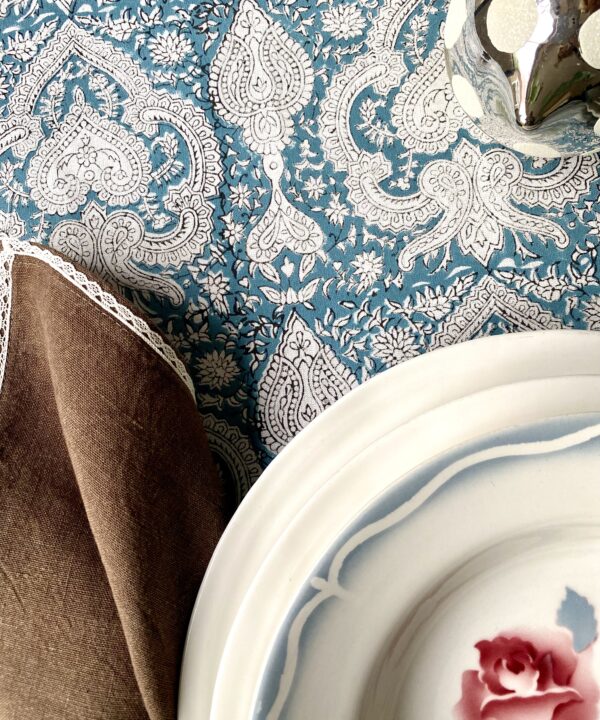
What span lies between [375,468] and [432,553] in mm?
46

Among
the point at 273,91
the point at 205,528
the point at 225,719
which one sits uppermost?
the point at 273,91

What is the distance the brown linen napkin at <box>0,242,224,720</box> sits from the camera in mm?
431

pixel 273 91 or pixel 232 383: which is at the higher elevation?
pixel 273 91

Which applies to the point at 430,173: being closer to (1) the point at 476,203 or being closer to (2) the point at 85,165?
(1) the point at 476,203

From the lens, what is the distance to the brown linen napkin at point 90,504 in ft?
1.41

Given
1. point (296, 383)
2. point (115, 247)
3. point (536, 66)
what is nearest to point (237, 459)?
point (296, 383)

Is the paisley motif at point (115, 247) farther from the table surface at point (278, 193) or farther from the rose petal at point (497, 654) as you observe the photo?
the rose petal at point (497, 654)

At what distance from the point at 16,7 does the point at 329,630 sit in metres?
0.47

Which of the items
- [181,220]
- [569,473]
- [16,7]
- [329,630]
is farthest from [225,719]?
[16,7]

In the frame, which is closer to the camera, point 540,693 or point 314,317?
point 540,693

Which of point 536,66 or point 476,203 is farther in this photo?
point 476,203

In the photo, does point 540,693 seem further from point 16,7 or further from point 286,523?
point 16,7

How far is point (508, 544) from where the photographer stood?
0.34 m

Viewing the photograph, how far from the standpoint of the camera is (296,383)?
0.50 m
